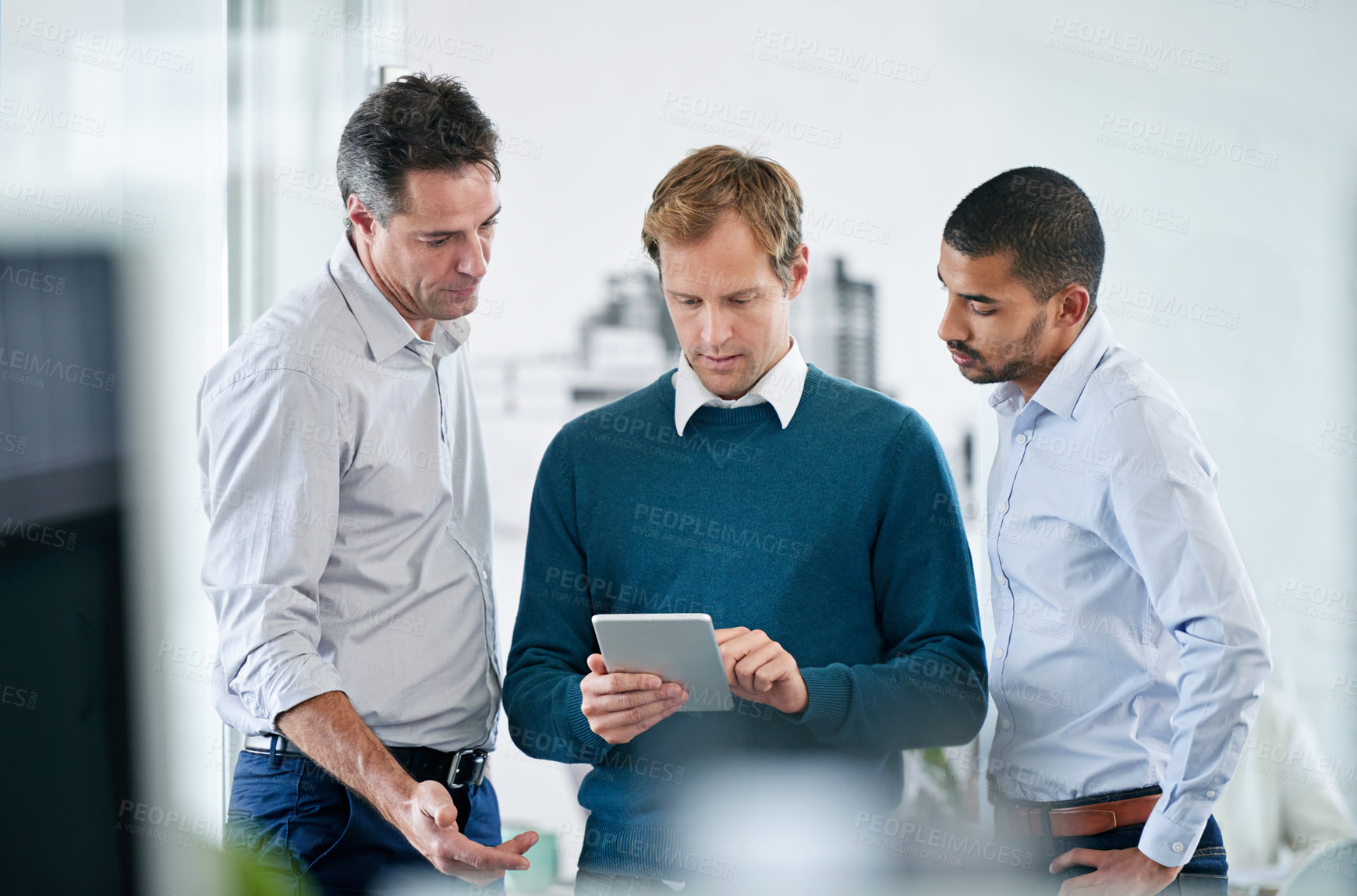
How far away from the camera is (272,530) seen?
123 centimetres

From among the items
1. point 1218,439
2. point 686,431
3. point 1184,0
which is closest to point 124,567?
point 686,431

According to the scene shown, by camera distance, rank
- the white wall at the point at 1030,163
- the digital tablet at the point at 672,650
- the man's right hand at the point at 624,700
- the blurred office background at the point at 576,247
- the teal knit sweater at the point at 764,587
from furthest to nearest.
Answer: the white wall at the point at 1030,163
the blurred office background at the point at 576,247
the teal knit sweater at the point at 764,587
the man's right hand at the point at 624,700
the digital tablet at the point at 672,650

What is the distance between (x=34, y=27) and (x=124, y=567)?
939 mm

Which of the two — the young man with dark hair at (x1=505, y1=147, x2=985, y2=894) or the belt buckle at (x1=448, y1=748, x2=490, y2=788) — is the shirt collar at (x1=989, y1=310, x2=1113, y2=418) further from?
the belt buckle at (x1=448, y1=748, x2=490, y2=788)

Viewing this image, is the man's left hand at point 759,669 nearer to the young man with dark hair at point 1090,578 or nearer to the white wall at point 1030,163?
the young man with dark hair at point 1090,578

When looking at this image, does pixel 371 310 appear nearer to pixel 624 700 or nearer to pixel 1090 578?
pixel 624 700

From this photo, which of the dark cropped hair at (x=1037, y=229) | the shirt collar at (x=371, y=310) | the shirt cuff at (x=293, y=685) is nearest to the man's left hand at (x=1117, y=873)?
the dark cropped hair at (x=1037, y=229)

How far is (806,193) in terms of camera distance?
2.11 meters

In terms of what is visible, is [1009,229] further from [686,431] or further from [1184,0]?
[1184,0]

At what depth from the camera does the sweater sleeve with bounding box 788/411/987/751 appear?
4.15ft

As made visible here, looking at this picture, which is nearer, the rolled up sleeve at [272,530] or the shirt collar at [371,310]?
the rolled up sleeve at [272,530]

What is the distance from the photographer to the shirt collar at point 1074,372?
132 cm

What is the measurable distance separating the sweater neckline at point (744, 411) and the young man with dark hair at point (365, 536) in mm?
348

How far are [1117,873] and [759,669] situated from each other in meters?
0.55
